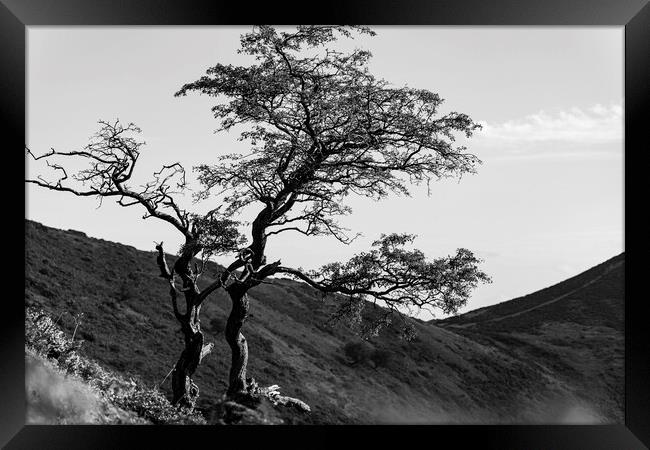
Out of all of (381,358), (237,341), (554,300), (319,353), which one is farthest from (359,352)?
(237,341)

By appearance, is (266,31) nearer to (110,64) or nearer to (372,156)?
(372,156)

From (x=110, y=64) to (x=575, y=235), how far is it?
1162 centimetres

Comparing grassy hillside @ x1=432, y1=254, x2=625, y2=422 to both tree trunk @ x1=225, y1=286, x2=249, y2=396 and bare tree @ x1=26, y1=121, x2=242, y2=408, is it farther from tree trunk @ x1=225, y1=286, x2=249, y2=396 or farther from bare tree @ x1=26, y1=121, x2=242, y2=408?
bare tree @ x1=26, y1=121, x2=242, y2=408

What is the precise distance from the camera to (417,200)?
45.9 ft

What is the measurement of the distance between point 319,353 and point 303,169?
1367cm

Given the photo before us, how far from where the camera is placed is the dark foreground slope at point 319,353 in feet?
74.0

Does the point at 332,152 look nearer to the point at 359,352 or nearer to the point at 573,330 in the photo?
the point at 359,352

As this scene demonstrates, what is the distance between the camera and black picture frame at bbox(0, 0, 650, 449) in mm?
8906

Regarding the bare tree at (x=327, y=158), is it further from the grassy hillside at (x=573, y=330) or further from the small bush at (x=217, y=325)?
the grassy hillside at (x=573, y=330)

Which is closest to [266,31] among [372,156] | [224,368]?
[372,156]

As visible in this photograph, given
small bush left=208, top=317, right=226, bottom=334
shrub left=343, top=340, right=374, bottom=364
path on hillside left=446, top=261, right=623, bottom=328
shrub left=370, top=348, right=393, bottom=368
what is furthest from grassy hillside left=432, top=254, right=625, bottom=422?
small bush left=208, top=317, right=226, bottom=334

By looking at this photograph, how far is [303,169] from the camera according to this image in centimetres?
1270
